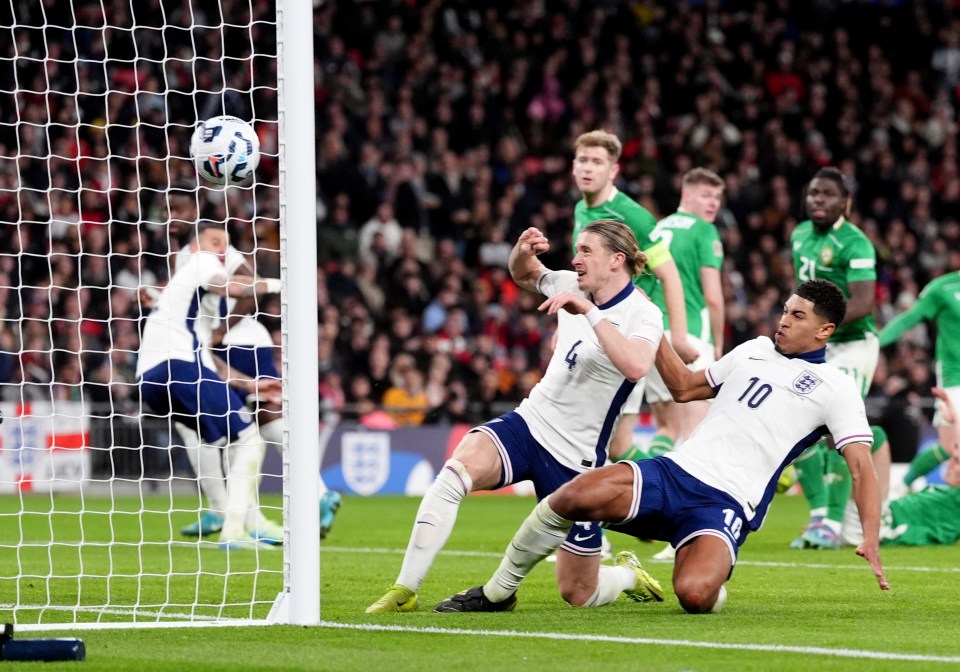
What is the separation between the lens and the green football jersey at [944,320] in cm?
1059

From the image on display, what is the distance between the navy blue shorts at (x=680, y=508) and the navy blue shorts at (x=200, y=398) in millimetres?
3954

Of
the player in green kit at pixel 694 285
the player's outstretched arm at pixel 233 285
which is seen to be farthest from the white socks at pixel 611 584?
Result: the player's outstretched arm at pixel 233 285

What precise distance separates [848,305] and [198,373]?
418 cm

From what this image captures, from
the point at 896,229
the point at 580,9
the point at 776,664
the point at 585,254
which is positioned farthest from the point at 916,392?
the point at 776,664

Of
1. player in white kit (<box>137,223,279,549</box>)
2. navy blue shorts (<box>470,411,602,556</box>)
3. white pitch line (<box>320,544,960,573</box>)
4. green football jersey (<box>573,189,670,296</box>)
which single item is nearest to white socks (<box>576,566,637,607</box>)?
navy blue shorts (<box>470,411,602,556</box>)

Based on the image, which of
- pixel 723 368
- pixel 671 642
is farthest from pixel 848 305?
pixel 671 642

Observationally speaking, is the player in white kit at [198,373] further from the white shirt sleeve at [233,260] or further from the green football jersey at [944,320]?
the green football jersey at [944,320]

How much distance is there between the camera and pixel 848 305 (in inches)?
393

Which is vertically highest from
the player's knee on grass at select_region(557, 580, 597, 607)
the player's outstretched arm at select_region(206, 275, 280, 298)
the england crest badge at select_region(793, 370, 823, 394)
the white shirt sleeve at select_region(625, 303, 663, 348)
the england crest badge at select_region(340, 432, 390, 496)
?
the player's outstretched arm at select_region(206, 275, 280, 298)

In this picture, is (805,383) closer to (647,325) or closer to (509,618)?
(647,325)

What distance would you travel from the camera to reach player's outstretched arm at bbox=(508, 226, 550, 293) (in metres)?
6.55

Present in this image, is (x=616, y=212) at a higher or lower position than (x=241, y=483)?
higher

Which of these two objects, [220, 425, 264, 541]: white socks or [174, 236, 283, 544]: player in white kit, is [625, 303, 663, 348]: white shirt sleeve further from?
[220, 425, 264, 541]: white socks

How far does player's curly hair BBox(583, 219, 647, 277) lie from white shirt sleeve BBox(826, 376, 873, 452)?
1.02 m
